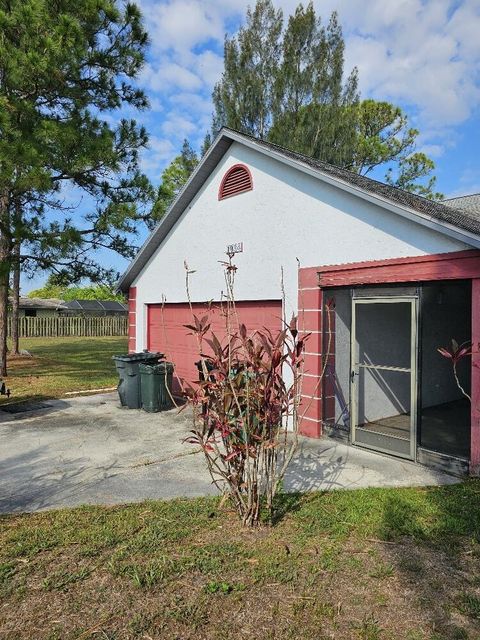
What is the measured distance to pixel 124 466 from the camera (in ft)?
19.3

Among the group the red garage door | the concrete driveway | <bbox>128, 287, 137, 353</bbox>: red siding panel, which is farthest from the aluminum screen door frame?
<bbox>128, 287, 137, 353</bbox>: red siding panel

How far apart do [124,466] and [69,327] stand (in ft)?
96.3

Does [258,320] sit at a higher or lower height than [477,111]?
lower

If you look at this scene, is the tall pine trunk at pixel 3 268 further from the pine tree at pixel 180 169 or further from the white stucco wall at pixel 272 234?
the pine tree at pixel 180 169

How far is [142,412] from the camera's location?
9.20 m

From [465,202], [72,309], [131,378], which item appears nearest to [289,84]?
[465,202]

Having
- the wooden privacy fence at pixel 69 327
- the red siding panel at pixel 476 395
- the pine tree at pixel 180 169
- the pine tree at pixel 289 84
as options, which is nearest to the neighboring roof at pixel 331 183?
the red siding panel at pixel 476 395

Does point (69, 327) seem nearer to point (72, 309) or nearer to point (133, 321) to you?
point (72, 309)

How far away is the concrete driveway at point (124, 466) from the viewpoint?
16.4ft

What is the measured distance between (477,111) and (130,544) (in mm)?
15684

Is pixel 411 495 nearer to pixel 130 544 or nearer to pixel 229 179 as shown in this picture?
pixel 130 544

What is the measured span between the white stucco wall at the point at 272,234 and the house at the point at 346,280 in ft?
0.08

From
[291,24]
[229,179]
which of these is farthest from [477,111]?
[291,24]

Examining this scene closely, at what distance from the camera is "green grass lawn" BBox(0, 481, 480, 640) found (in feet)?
9.22
